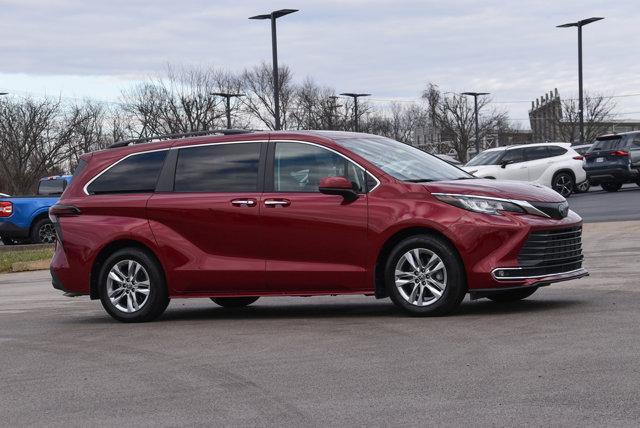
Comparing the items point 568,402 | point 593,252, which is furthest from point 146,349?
point 593,252

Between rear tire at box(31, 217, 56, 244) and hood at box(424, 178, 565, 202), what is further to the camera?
rear tire at box(31, 217, 56, 244)

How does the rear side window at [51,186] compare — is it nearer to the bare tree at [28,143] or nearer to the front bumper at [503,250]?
the front bumper at [503,250]

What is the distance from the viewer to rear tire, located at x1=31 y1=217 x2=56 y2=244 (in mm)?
25078

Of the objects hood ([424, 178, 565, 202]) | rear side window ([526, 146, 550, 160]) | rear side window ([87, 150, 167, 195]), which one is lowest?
hood ([424, 178, 565, 202])

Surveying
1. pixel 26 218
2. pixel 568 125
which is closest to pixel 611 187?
pixel 26 218

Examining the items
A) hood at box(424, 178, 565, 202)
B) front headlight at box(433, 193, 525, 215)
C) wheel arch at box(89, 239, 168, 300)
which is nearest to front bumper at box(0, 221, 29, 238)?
wheel arch at box(89, 239, 168, 300)

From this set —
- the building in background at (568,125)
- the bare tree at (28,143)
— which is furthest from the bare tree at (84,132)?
the building in background at (568,125)

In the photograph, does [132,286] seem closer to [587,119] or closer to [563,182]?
[563,182]

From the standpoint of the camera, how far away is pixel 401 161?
10180mm

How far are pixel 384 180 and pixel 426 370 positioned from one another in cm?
287

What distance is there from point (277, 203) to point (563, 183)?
22810 mm

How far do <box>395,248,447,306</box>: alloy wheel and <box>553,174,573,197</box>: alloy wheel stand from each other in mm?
22833

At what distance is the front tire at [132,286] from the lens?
10609 mm

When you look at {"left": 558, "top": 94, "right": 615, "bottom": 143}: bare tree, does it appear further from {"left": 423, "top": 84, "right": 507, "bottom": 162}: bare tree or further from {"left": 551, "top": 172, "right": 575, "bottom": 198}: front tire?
{"left": 551, "top": 172, "right": 575, "bottom": 198}: front tire
